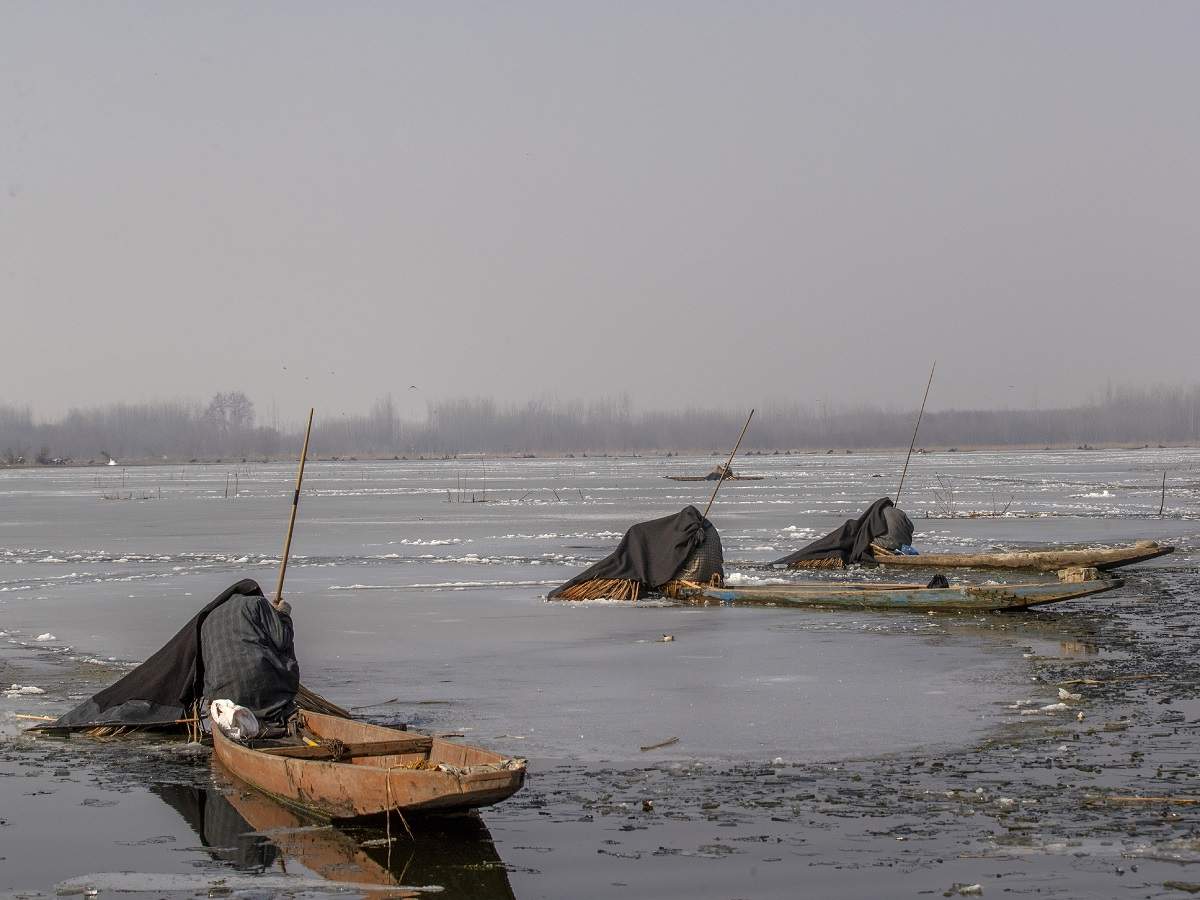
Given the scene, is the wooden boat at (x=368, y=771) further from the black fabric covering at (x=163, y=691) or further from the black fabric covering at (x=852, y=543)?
the black fabric covering at (x=852, y=543)

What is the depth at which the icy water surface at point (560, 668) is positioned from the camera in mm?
7852

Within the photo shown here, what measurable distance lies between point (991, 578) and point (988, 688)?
1085 centimetres

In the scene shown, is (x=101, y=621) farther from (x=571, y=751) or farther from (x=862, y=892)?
(x=862, y=892)

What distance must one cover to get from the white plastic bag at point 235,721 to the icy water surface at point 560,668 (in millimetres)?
338

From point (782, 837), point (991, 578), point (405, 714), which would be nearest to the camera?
point (782, 837)

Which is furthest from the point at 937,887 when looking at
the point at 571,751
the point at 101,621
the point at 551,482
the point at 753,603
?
the point at 551,482

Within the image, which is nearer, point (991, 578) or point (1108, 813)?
point (1108, 813)

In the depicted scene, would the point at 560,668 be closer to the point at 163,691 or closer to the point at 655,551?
the point at 163,691

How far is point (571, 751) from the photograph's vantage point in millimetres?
9945

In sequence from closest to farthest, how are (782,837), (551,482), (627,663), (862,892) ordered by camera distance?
(862,892) < (782,837) < (627,663) < (551,482)

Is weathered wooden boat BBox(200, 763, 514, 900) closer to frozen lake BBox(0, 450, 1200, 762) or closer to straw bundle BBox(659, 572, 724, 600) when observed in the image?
frozen lake BBox(0, 450, 1200, 762)

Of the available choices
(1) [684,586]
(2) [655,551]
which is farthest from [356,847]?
(2) [655,551]

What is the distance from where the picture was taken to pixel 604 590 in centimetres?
2027

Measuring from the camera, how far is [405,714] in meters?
11.5
